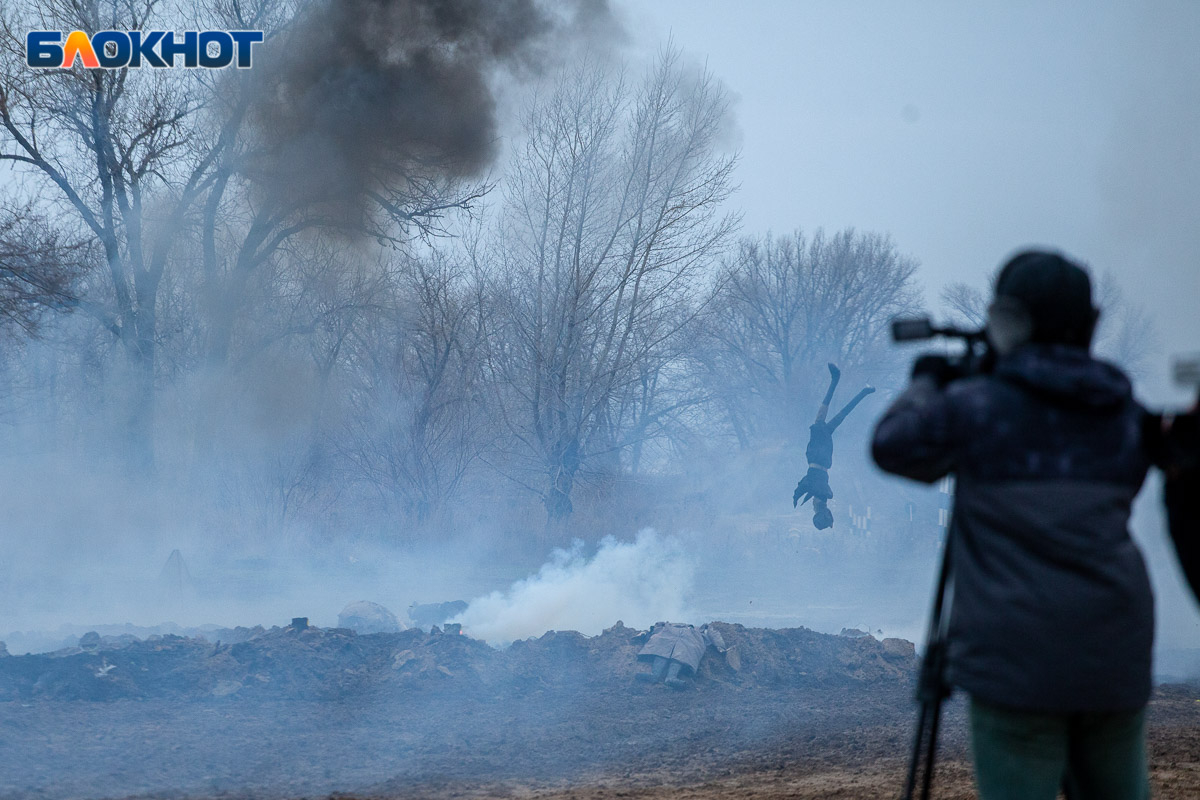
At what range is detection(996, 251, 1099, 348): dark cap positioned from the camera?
2156 mm

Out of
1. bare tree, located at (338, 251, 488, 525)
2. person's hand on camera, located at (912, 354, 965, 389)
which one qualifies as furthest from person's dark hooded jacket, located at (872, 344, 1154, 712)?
bare tree, located at (338, 251, 488, 525)

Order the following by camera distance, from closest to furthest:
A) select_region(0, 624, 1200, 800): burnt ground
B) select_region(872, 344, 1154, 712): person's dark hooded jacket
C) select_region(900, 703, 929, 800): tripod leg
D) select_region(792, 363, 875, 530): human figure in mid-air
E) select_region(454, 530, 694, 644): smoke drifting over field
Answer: select_region(872, 344, 1154, 712): person's dark hooded jacket < select_region(900, 703, 929, 800): tripod leg < select_region(0, 624, 1200, 800): burnt ground < select_region(792, 363, 875, 530): human figure in mid-air < select_region(454, 530, 694, 644): smoke drifting over field

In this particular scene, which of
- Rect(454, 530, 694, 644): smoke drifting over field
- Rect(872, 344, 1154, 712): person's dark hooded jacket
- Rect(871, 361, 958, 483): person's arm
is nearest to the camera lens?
Rect(872, 344, 1154, 712): person's dark hooded jacket

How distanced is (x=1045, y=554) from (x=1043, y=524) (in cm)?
7

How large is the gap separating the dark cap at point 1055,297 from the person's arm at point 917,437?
0.93 ft

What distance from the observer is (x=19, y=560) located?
1486 centimetres

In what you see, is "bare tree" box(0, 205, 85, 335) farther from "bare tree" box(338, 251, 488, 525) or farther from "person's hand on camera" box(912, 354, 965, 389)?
"person's hand on camera" box(912, 354, 965, 389)

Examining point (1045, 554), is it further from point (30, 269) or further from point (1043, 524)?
point (30, 269)

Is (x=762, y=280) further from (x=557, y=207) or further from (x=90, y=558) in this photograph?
(x=90, y=558)

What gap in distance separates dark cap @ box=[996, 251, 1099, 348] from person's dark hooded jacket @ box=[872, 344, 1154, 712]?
0.07 metres

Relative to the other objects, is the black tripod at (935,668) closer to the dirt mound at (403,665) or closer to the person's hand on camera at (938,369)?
the person's hand on camera at (938,369)

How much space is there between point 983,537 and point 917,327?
0.60 m

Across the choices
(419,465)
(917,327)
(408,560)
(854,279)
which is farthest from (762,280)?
(917,327)

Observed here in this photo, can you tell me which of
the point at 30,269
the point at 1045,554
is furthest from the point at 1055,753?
the point at 30,269
